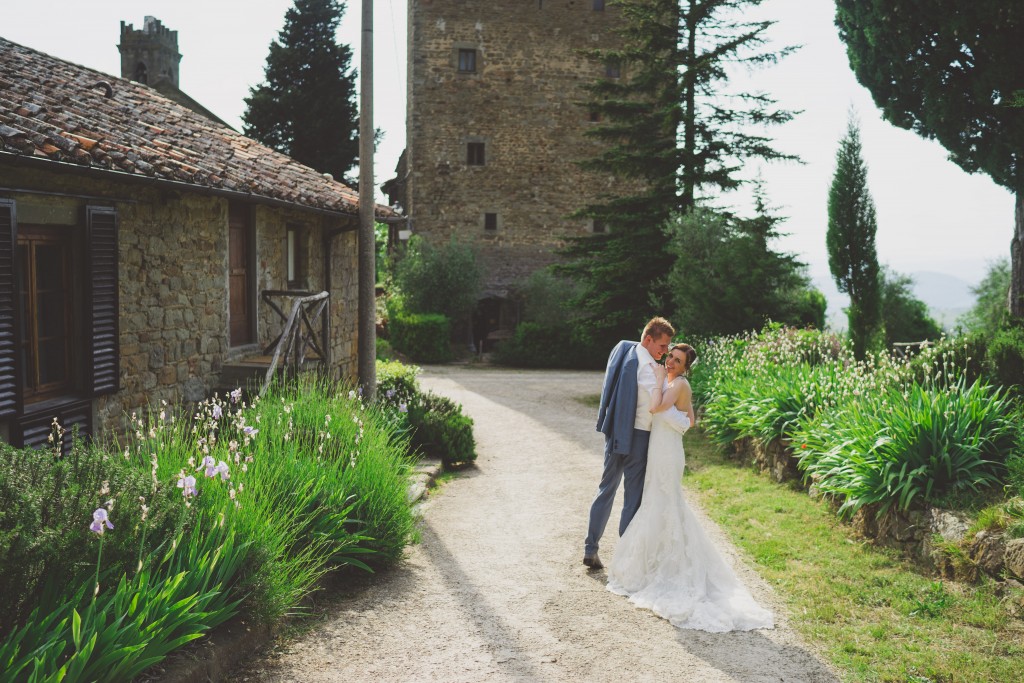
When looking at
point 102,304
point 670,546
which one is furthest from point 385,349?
point 670,546

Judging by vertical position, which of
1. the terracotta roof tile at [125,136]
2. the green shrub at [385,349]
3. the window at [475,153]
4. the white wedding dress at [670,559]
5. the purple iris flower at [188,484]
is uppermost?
the window at [475,153]

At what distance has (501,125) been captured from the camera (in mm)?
28953

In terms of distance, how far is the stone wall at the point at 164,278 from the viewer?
7.12 m

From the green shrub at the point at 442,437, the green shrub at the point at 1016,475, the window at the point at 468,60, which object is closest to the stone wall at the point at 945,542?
the green shrub at the point at 1016,475

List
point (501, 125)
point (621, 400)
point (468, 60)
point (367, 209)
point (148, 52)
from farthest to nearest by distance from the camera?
point (501, 125), point (468, 60), point (148, 52), point (367, 209), point (621, 400)

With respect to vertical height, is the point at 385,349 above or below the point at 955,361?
below

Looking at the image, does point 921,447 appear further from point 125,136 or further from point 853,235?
point 853,235

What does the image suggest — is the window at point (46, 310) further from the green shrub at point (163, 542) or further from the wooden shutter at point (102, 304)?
the green shrub at point (163, 542)

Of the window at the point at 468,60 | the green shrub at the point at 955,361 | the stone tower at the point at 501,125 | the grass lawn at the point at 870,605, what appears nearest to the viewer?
the grass lawn at the point at 870,605

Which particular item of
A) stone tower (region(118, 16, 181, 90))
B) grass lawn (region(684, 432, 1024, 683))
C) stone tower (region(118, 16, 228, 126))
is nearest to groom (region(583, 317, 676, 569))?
grass lawn (region(684, 432, 1024, 683))

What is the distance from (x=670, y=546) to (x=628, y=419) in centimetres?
90

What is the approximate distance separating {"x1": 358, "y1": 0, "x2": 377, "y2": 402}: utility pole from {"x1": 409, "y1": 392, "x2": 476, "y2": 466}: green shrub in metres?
0.82

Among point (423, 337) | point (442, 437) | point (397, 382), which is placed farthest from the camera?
point (423, 337)

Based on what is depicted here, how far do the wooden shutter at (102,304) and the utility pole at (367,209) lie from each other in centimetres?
265
